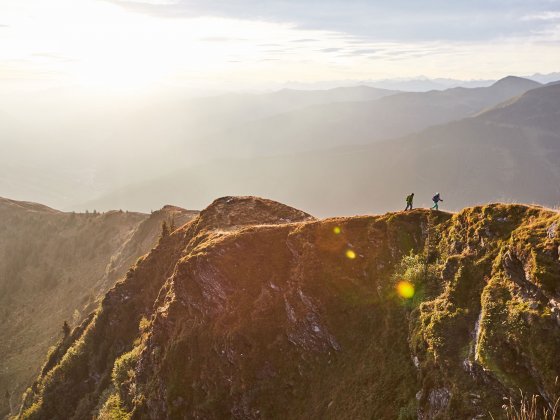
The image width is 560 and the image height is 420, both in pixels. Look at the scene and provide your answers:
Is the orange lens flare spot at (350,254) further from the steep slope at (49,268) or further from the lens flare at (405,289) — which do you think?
the steep slope at (49,268)

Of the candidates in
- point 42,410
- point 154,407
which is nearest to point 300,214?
point 154,407

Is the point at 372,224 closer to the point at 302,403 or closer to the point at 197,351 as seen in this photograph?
the point at 302,403

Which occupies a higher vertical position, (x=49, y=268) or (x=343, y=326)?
(x=343, y=326)

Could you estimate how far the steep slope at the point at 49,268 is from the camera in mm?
80250

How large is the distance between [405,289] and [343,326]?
541 cm

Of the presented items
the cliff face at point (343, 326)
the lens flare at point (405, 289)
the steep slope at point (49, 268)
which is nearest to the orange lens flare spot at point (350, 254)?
the cliff face at point (343, 326)

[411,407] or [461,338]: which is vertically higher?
[461,338]

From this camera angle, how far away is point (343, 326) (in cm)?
2984

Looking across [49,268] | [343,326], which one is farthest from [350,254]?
[49,268]

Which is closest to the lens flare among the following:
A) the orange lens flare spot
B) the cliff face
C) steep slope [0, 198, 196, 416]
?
the cliff face

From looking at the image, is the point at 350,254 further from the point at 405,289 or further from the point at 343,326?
the point at 343,326

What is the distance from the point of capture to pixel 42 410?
4641 centimetres

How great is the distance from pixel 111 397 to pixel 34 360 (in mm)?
50699

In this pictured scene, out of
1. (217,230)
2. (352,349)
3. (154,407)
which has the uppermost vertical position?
(217,230)
